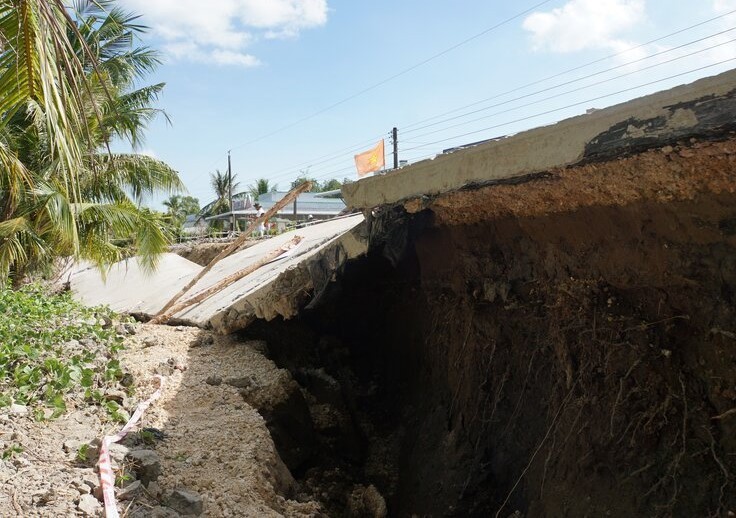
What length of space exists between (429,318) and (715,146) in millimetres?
3425

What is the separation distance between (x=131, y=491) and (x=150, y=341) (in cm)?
361

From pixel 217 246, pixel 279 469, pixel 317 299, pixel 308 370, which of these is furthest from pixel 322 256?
pixel 217 246

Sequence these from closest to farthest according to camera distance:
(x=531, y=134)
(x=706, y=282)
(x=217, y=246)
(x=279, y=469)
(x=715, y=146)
Result: 1. (x=715, y=146)
2. (x=706, y=282)
3. (x=531, y=134)
4. (x=279, y=469)
5. (x=217, y=246)

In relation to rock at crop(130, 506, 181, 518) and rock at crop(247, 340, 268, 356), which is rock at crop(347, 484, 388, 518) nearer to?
rock at crop(130, 506, 181, 518)

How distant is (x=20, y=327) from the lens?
620cm

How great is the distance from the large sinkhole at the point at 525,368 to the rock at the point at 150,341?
0.99 m

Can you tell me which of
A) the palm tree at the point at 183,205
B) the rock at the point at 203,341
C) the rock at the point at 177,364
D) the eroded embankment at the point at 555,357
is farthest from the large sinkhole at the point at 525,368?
the palm tree at the point at 183,205

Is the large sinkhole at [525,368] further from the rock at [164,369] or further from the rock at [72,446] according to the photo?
the rock at [72,446]

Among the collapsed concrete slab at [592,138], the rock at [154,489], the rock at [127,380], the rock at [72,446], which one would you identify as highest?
the collapsed concrete slab at [592,138]

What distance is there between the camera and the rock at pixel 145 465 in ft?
11.8

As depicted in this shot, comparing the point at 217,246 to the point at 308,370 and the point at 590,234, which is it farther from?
the point at 590,234

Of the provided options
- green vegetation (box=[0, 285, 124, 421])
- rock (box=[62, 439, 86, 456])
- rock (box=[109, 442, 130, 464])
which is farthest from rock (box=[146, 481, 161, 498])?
green vegetation (box=[0, 285, 124, 421])

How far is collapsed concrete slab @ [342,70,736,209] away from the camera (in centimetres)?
267

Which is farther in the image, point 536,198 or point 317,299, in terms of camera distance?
point 317,299
